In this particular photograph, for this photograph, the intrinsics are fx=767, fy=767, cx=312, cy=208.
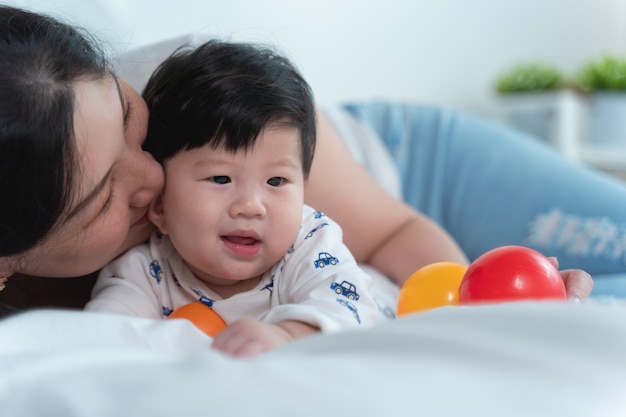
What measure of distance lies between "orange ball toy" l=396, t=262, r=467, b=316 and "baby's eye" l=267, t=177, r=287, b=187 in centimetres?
18

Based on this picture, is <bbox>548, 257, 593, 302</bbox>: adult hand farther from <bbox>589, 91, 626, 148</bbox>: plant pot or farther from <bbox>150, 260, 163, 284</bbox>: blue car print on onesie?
<bbox>589, 91, 626, 148</bbox>: plant pot

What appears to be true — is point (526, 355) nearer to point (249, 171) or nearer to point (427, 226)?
point (249, 171)

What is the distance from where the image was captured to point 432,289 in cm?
75

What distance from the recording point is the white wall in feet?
5.42

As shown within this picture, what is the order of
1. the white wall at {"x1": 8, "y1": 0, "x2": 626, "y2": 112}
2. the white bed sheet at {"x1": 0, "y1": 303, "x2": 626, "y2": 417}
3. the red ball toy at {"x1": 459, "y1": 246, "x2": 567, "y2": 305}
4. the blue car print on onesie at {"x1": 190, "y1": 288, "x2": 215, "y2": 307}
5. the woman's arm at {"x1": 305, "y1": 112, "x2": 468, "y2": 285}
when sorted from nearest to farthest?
the white bed sheet at {"x1": 0, "y1": 303, "x2": 626, "y2": 417} → the red ball toy at {"x1": 459, "y1": 246, "x2": 567, "y2": 305} → the blue car print on onesie at {"x1": 190, "y1": 288, "x2": 215, "y2": 307} → the woman's arm at {"x1": 305, "y1": 112, "x2": 468, "y2": 285} → the white wall at {"x1": 8, "y1": 0, "x2": 626, "y2": 112}

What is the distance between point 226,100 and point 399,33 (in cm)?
160

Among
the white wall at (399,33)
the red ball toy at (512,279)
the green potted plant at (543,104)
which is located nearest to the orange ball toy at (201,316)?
the red ball toy at (512,279)

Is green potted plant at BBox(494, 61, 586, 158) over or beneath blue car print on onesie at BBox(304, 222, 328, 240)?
beneath

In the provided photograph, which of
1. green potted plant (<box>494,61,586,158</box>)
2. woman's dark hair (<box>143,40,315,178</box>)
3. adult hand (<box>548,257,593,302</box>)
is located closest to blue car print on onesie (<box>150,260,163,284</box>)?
woman's dark hair (<box>143,40,315,178</box>)

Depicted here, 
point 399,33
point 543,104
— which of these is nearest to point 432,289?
point 399,33

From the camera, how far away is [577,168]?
1314 millimetres

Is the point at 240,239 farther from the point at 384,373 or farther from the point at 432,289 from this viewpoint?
the point at 384,373

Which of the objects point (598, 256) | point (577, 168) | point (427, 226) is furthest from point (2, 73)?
point (577, 168)

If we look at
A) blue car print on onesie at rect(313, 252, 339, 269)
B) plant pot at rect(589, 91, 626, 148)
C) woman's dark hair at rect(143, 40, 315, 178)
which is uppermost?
woman's dark hair at rect(143, 40, 315, 178)
